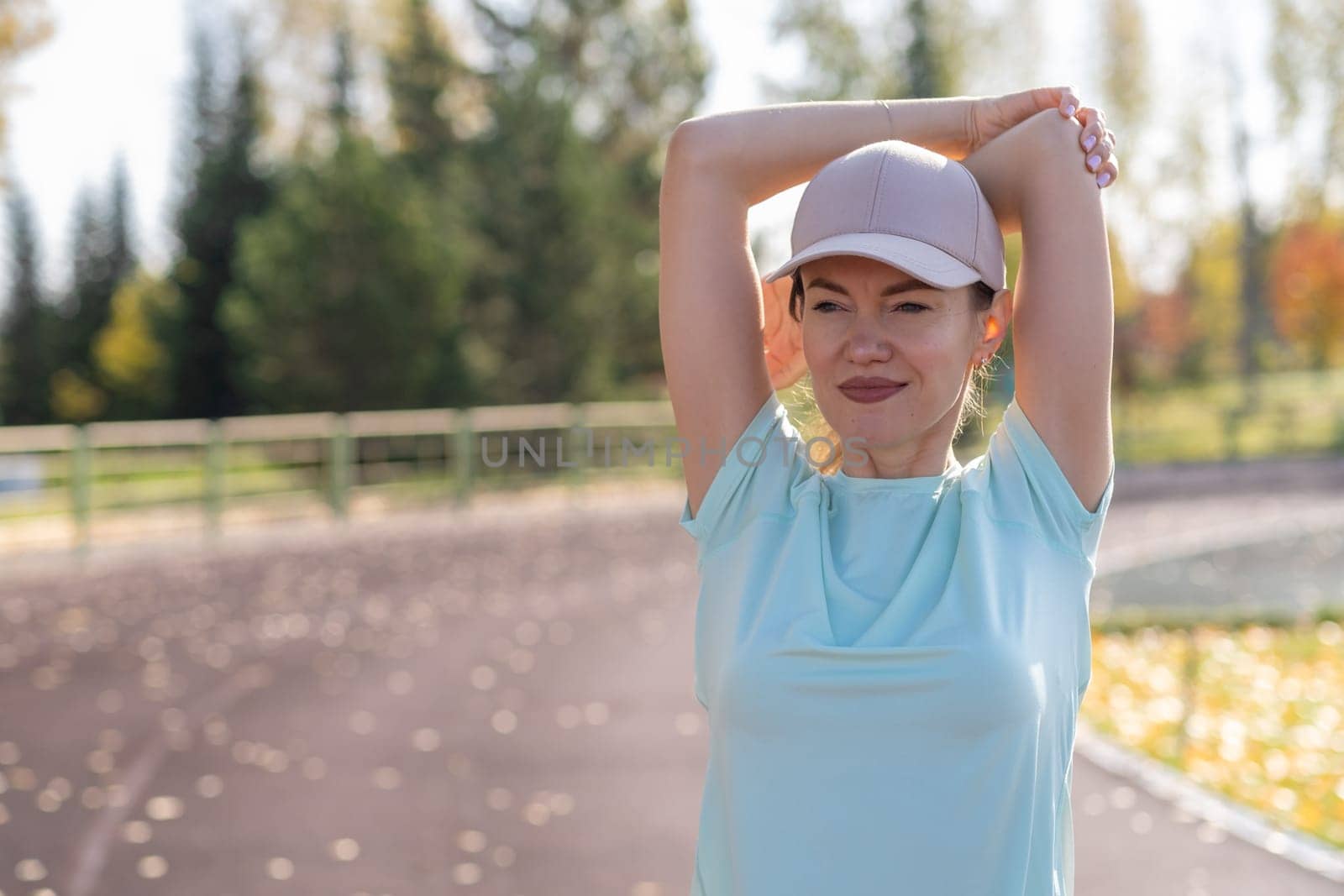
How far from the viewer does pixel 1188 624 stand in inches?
399

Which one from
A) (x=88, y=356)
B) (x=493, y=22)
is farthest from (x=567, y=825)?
(x=88, y=356)

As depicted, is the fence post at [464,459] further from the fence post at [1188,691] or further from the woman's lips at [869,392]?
the woman's lips at [869,392]

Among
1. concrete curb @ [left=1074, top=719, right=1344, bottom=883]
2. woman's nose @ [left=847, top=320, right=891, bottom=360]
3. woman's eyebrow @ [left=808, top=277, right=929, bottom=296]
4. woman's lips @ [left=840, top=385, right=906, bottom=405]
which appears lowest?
concrete curb @ [left=1074, top=719, right=1344, bottom=883]

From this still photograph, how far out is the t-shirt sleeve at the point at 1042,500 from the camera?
184 centimetres

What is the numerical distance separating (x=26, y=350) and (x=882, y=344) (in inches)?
1932

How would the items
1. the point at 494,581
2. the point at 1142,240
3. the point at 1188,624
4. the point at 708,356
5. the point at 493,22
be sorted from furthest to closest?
1. the point at 1142,240
2. the point at 493,22
3. the point at 494,581
4. the point at 1188,624
5. the point at 708,356

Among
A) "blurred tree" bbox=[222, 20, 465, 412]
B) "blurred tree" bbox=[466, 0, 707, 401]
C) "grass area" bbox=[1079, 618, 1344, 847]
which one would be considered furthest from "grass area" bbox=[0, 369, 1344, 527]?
"blurred tree" bbox=[222, 20, 465, 412]

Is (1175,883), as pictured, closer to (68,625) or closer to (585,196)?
(68,625)

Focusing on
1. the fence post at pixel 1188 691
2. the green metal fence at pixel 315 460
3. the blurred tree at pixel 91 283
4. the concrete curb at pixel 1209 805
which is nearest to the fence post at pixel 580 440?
the green metal fence at pixel 315 460

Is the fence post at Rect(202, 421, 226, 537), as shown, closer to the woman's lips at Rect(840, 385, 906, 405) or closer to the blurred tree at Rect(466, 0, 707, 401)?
the blurred tree at Rect(466, 0, 707, 401)

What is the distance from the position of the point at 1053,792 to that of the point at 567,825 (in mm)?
4307

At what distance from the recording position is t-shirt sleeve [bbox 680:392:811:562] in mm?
1916

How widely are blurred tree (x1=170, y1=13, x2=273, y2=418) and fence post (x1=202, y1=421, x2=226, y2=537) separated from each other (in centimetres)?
1602

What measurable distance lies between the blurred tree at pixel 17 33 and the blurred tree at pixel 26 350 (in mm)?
24773
